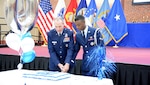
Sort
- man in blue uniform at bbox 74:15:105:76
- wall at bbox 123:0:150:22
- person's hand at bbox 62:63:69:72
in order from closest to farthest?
1. person's hand at bbox 62:63:69:72
2. man in blue uniform at bbox 74:15:105:76
3. wall at bbox 123:0:150:22

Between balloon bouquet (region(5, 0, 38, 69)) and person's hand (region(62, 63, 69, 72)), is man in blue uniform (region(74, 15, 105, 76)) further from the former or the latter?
balloon bouquet (region(5, 0, 38, 69))

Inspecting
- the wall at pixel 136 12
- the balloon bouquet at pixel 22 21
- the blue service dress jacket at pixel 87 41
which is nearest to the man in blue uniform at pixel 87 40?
the blue service dress jacket at pixel 87 41

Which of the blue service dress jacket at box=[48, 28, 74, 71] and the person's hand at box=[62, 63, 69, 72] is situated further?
the blue service dress jacket at box=[48, 28, 74, 71]

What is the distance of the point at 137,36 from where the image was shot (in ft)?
22.1

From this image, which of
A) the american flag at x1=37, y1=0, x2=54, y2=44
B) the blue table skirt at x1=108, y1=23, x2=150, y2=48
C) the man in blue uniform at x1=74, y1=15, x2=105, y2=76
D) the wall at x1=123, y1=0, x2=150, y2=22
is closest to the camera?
the man in blue uniform at x1=74, y1=15, x2=105, y2=76

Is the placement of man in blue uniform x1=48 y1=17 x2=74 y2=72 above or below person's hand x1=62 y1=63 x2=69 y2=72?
above

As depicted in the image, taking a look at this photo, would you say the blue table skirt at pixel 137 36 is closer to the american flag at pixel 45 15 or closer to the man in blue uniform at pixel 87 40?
the american flag at pixel 45 15

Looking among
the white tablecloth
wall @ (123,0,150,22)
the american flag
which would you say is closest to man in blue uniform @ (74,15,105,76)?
the white tablecloth

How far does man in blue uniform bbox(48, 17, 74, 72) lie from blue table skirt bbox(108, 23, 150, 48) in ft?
13.4

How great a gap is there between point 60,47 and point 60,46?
0.04ft

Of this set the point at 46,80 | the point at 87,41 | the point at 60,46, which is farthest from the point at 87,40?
the point at 46,80

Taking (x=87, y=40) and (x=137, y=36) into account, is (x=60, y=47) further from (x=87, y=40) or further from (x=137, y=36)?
(x=137, y=36)

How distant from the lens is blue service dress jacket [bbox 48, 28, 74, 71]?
2891mm

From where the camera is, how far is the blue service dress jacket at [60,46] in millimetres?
2891
